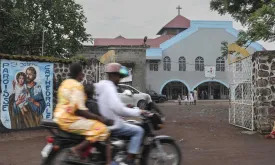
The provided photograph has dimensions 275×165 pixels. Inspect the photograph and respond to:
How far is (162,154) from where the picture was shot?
5.70 meters

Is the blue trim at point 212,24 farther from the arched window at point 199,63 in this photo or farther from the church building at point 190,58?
the arched window at point 199,63

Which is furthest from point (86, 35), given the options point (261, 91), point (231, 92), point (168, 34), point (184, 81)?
point (168, 34)

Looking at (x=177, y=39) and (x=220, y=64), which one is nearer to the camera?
(x=177, y=39)

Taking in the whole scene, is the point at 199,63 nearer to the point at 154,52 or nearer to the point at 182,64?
the point at 182,64

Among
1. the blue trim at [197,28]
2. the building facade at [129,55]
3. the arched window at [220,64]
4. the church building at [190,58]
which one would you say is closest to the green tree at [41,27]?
the building facade at [129,55]

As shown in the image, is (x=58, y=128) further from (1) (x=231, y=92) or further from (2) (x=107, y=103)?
(1) (x=231, y=92)

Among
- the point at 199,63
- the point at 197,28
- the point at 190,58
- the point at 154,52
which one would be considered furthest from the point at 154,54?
the point at 197,28

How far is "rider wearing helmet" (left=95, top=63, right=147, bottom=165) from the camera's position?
5.23 metres

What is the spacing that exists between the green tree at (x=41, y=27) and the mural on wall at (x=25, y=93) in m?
10.7

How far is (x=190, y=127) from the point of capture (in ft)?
40.7

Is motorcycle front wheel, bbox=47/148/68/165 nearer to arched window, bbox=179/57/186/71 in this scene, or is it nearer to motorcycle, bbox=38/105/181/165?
motorcycle, bbox=38/105/181/165

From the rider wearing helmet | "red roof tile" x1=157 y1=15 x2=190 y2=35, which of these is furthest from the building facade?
the rider wearing helmet

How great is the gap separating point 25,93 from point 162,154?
6.61 meters

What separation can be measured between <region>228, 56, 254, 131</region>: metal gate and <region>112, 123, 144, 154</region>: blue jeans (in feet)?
22.1
